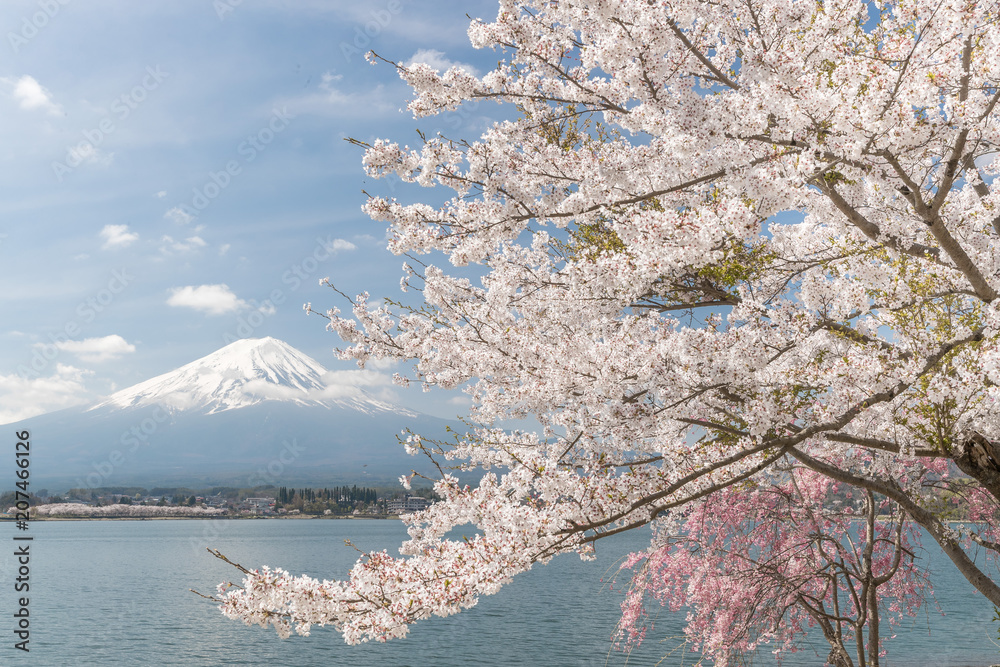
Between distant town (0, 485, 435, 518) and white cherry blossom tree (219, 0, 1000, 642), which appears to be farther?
distant town (0, 485, 435, 518)

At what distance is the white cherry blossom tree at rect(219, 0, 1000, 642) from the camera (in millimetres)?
3787

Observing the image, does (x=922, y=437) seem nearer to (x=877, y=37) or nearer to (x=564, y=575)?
(x=877, y=37)

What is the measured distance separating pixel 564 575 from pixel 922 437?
4387 centimetres

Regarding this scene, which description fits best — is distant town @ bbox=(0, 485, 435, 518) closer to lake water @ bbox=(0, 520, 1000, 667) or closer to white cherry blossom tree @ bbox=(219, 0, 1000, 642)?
lake water @ bbox=(0, 520, 1000, 667)

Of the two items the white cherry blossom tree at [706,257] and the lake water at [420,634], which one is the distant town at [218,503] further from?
the white cherry blossom tree at [706,257]

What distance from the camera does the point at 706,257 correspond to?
370 cm

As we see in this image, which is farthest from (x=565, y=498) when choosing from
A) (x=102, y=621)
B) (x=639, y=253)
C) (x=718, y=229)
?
(x=102, y=621)

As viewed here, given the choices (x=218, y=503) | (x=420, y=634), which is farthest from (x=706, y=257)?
(x=218, y=503)

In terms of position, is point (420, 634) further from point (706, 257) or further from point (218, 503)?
point (218, 503)

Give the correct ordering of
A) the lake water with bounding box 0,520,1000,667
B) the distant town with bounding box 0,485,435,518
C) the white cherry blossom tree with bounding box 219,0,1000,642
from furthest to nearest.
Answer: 1. the distant town with bounding box 0,485,435,518
2. the lake water with bounding box 0,520,1000,667
3. the white cherry blossom tree with bounding box 219,0,1000,642

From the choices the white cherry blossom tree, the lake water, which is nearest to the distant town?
the lake water

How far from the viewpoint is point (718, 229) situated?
356 centimetres

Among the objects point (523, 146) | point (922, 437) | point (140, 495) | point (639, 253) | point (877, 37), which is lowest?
point (140, 495)

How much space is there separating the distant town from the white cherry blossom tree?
112 meters
